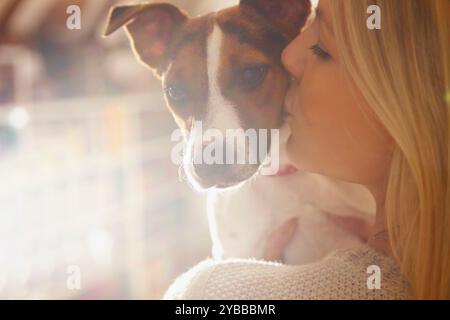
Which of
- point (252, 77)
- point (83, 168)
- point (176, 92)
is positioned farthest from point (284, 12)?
point (83, 168)

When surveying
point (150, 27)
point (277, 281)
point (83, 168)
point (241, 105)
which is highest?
point (150, 27)

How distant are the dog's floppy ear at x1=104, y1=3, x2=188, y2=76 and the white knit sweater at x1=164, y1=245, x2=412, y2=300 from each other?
559 millimetres

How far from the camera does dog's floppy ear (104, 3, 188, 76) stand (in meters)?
1.11

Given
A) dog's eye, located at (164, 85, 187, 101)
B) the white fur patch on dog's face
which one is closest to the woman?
the white fur patch on dog's face

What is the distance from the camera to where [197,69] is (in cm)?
110

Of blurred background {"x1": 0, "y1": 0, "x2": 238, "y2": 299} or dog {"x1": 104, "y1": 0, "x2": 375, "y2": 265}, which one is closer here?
dog {"x1": 104, "y1": 0, "x2": 375, "y2": 265}

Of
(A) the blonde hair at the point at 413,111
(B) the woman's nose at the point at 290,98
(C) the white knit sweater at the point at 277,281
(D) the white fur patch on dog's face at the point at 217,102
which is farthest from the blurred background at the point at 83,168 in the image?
(C) the white knit sweater at the point at 277,281

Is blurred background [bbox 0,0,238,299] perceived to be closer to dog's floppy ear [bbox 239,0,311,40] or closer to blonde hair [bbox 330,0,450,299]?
dog's floppy ear [bbox 239,0,311,40]

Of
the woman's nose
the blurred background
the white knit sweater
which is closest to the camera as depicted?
the white knit sweater

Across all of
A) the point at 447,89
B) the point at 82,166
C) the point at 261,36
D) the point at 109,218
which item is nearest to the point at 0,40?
the point at 82,166

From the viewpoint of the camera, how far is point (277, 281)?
30.1 inches

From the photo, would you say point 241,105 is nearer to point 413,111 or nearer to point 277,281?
point 413,111

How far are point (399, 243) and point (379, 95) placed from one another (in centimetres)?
26

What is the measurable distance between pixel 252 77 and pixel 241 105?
0.06 meters
